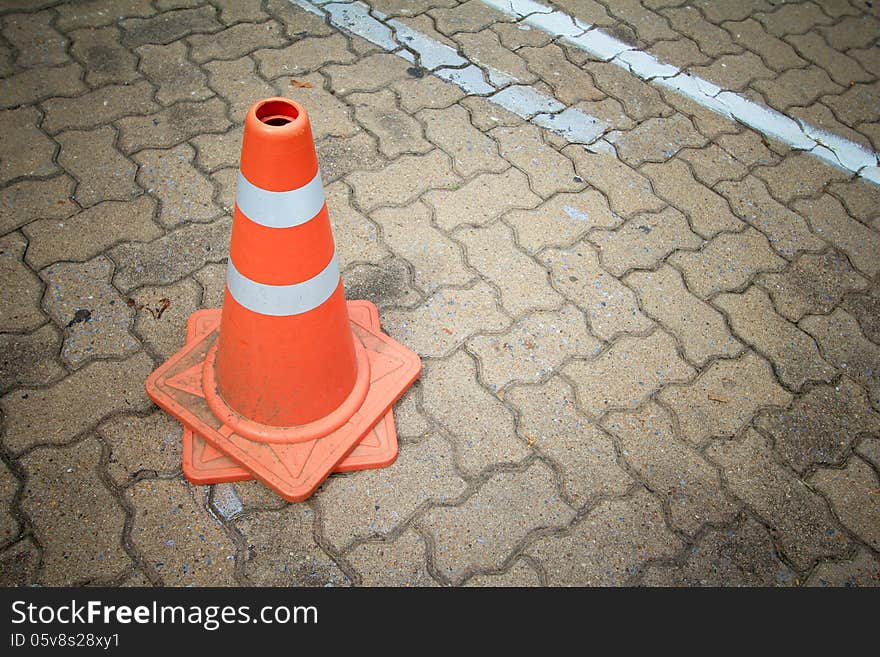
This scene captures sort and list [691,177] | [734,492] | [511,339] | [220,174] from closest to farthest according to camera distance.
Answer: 1. [734,492]
2. [511,339]
3. [220,174]
4. [691,177]

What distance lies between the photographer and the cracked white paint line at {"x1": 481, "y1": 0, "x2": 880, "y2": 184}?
3.38 meters

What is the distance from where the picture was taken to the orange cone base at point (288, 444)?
2041 millimetres

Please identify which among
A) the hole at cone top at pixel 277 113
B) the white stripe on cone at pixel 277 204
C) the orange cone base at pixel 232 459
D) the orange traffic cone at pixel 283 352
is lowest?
the orange cone base at pixel 232 459

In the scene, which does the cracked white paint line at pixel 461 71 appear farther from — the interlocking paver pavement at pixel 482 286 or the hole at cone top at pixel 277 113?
the hole at cone top at pixel 277 113

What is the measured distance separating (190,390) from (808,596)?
1.97 m

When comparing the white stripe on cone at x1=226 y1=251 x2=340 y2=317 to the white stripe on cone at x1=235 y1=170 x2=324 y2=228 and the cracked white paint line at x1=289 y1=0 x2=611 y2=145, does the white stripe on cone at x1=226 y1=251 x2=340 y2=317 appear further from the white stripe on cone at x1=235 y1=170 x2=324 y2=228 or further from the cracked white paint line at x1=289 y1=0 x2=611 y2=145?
the cracked white paint line at x1=289 y1=0 x2=611 y2=145

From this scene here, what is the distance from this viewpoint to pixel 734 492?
7.31ft

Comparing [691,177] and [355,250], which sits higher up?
[691,177]

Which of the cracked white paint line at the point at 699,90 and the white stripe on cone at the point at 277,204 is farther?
the cracked white paint line at the point at 699,90

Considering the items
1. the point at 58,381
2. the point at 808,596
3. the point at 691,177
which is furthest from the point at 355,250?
the point at 808,596

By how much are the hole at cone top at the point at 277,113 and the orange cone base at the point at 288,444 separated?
2.80 feet

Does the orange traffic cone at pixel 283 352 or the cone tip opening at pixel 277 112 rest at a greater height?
the cone tip opening at pixel 277 112

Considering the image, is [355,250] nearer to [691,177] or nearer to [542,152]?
[542,152]

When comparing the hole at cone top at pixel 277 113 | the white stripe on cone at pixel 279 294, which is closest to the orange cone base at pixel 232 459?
the white stripe on cone at pixel 279 294
